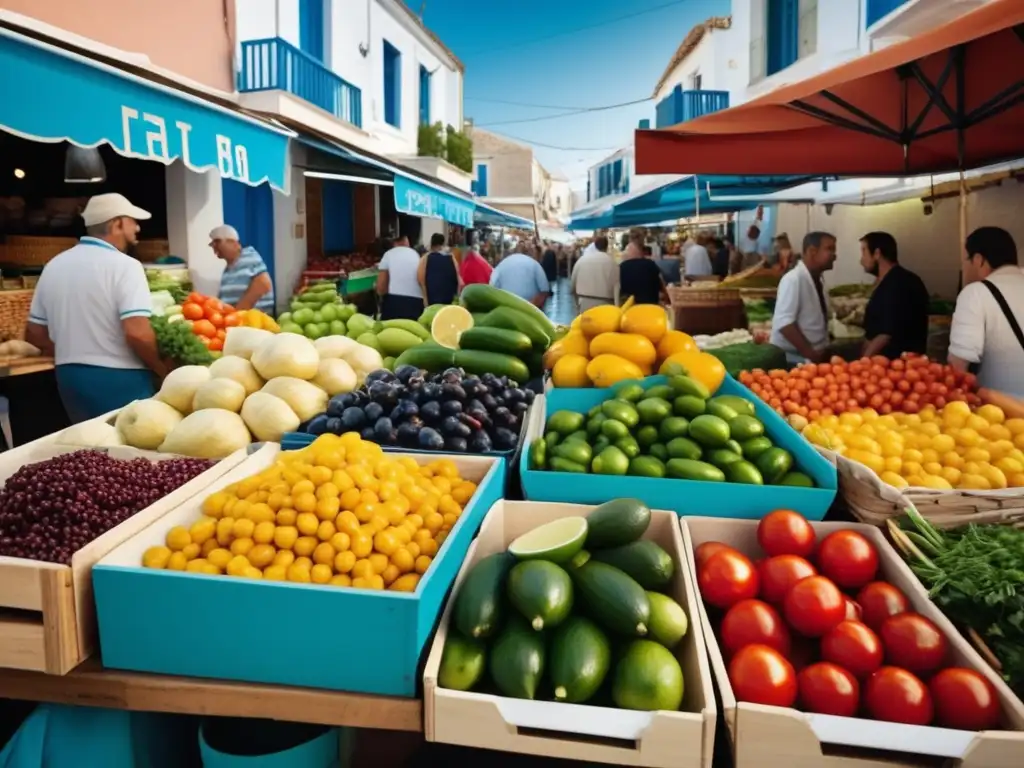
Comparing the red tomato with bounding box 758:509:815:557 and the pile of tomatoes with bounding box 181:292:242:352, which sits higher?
the pile of tomatoes with bounding box 181:292:242:352

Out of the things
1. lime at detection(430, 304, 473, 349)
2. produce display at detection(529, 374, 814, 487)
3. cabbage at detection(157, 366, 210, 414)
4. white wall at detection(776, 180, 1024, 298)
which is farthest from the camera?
white wall at detection(776, 180, 1024, 298)

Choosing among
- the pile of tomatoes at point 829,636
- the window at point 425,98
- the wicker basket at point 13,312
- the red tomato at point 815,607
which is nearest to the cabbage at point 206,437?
the pile of tomatoes at point 829,636

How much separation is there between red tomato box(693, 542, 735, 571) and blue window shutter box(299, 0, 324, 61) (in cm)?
1219

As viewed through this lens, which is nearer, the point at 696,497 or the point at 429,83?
the point at 696,497

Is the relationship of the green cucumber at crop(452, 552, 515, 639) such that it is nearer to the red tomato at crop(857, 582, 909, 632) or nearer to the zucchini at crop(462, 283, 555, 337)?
the red tomato at crop(857, 582, 909, 632)

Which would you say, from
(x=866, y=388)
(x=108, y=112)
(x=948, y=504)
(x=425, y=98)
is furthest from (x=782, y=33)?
(x=948, y=504)

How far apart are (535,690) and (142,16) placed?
847cm

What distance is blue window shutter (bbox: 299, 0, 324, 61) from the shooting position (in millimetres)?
12070

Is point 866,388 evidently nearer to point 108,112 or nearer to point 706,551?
point 706,551

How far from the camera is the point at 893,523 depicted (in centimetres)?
225

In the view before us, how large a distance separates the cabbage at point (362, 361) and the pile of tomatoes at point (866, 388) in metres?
1.79

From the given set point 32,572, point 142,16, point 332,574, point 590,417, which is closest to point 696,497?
point 590,417

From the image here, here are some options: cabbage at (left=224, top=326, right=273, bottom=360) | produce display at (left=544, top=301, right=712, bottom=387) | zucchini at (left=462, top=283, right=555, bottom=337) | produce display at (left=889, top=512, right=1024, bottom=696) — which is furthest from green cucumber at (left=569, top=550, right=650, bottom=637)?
zucchini at (left=462, top=283, right=555, bottom=337)

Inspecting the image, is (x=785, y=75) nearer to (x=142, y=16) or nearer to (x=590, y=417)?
(x=142, y=16)
